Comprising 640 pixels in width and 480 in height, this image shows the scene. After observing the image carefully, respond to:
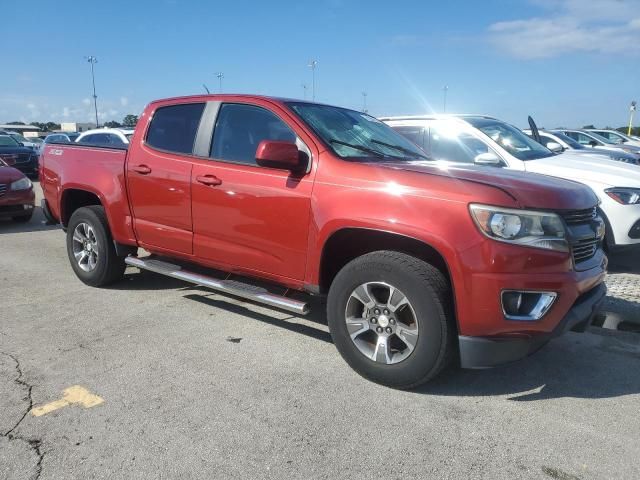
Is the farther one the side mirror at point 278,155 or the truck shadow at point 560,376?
the side mirror at point 278,155

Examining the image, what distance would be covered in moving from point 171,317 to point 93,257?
1412mm

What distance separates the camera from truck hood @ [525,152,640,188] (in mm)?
6125

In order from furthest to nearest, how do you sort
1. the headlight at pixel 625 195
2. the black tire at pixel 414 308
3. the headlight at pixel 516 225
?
the headlight at pixel 625 195, the black tire at pixel 414 308, the headlight at pixel 516 225

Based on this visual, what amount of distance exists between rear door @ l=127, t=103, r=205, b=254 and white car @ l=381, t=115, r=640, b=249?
260cm

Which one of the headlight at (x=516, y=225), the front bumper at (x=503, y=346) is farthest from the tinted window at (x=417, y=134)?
the front bumper at (x=503, y=346)

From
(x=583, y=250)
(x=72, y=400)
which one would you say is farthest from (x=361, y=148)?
(x=72, y=400)

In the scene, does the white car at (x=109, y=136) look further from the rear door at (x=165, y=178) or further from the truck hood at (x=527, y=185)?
the truck hood at (x=527, y=185)

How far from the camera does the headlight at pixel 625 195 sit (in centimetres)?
595

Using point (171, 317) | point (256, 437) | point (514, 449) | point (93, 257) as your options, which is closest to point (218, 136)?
point (171, 317)

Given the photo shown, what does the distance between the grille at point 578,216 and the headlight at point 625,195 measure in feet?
9.34

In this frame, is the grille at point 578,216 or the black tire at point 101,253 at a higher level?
the grille at point 578,216

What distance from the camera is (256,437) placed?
286 centimetres

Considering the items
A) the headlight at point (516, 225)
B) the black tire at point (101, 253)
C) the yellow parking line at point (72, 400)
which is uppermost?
the headlight at point (516, 225)

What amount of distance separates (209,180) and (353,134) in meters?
1.18
